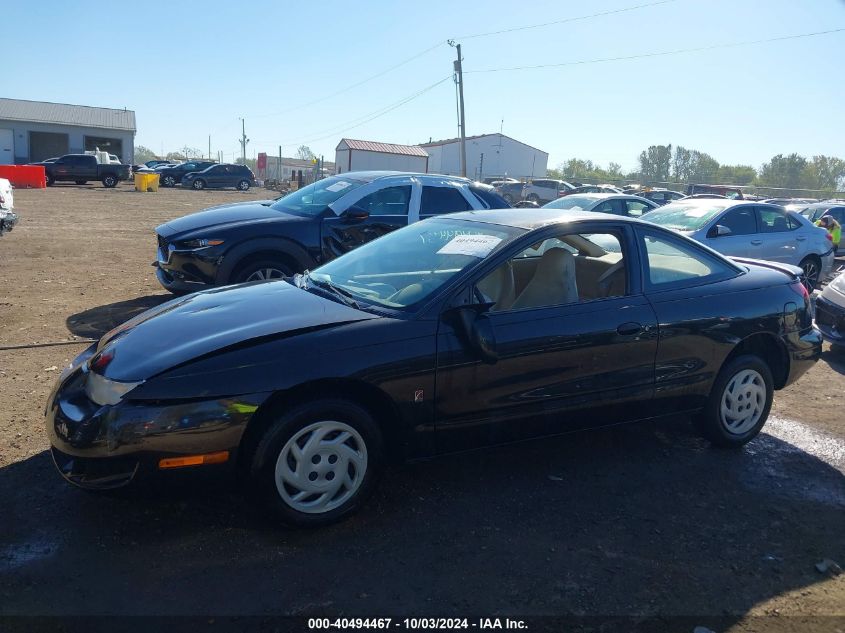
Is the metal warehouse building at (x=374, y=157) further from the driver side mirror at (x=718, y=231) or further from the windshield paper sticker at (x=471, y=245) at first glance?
the windshield paper sticker at (x=471, y=245)

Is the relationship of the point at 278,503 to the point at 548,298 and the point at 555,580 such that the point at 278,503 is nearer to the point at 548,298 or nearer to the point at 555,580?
the point at 555,580

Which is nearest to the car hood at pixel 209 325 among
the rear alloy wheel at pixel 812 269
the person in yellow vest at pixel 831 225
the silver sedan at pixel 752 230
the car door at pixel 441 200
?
the car door at pixel 441 200

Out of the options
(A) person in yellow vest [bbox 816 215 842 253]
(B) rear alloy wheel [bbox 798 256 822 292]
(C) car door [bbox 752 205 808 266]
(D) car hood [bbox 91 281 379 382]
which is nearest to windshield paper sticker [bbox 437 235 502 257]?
(D) car hood [bbox 91 281 379 382]

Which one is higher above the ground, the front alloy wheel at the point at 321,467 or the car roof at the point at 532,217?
the car roof at the point at 532,217

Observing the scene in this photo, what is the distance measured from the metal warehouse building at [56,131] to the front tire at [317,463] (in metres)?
53.8

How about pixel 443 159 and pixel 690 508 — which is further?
pixel 443 159

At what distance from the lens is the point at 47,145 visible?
5203 cm

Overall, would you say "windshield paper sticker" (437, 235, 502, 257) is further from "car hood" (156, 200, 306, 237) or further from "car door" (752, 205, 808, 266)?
"car door" (752, 205, 808, 266)

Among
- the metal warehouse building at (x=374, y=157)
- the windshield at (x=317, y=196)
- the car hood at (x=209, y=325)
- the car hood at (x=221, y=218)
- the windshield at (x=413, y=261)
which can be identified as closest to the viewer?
the car hood at (x=209, y=325)

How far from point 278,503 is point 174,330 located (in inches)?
41.9

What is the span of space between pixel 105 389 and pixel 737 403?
12.8 feet

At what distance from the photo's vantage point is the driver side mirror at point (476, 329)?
3435 millimetres

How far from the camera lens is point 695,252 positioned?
4.53m

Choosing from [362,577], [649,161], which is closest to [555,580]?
[362,577]
